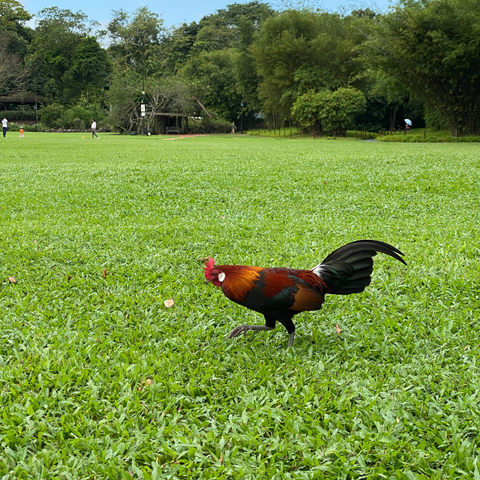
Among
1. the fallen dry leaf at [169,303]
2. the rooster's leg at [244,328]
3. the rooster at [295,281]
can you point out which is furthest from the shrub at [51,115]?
the rooster at [295,281]

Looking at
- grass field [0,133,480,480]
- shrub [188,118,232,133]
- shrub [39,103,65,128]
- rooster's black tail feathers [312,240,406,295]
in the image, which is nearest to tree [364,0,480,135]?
grass field [0,133,480,480]

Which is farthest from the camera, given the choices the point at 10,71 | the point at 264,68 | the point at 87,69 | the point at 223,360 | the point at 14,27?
the point at 14,27

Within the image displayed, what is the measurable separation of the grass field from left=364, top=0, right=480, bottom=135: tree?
73.2 feet

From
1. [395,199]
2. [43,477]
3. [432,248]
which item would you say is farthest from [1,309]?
[395,199]

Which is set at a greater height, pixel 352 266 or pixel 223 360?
pixel 352 266

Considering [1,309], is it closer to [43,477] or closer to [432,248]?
[43,477]

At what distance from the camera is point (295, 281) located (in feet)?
7.93

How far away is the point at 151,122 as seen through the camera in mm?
43750

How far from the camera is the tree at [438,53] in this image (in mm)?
23531

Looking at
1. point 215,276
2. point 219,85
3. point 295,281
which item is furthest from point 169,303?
point 219,85

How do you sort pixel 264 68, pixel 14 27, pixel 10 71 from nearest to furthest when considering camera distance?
pixel 264 68 → pixel 10 71 → pixel 14 27

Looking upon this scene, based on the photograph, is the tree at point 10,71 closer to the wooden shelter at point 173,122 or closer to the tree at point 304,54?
the wooden shelter at point 173,122

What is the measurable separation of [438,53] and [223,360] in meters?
26.3

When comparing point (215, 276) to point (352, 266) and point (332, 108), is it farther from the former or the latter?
point (332, 108)
